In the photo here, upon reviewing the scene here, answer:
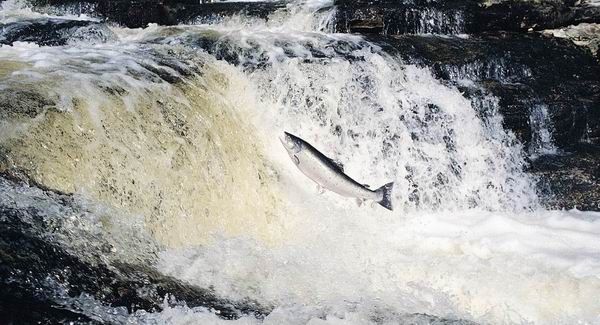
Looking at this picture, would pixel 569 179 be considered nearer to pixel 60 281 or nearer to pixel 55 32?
pixel 60 281

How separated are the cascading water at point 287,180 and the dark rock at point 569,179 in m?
0.17

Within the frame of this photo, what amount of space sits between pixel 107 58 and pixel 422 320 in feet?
13.0

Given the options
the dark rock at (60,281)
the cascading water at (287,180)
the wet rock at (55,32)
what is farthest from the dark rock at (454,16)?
the dark rock at (60,281)

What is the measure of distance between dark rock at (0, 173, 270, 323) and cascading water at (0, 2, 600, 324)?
0.22 ft

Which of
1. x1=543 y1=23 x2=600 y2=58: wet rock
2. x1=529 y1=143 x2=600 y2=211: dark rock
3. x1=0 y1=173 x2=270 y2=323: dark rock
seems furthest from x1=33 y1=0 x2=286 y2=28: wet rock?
x1=0 y1=173 x2=270 y2=323: dark rock

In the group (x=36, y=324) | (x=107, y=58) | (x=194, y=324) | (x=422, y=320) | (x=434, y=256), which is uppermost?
(x=107, y=58)

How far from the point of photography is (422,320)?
140 inches

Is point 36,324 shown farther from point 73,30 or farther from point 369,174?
point 73,30

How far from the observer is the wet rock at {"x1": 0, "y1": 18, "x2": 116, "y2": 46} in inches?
299

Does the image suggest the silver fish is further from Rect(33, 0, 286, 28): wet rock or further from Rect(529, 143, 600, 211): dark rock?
Rect(33, 0, 286, 28): wet rock

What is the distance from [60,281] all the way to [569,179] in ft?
18.5

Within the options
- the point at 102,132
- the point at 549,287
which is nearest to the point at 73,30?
the point at 102,132

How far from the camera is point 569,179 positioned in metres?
6.75

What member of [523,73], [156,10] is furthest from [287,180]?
[156,10]
